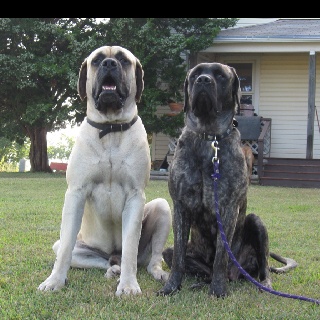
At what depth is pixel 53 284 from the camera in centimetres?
385

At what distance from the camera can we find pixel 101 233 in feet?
14.7

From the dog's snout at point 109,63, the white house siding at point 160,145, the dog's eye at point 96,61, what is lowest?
the white house siding at point 160,145

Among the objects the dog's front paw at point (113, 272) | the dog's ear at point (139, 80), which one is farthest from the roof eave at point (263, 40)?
the dog's front paw at point (113, 272)

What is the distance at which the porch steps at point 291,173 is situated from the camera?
1429 cm

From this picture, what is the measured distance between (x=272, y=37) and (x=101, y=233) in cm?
1223

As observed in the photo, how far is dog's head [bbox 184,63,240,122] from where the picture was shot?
3.88 metres

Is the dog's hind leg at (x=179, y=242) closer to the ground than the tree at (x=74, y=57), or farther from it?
closer to the ground

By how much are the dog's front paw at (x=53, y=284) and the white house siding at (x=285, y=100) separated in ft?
45.0

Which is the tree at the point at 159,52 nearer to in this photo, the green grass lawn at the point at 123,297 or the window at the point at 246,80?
the window at the point at 246,80

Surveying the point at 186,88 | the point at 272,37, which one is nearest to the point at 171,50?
the point at 272,37

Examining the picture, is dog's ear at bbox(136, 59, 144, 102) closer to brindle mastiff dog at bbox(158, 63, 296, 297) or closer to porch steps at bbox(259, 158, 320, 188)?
brindle mastiff dog at bbox(158, 63, 296, 297)

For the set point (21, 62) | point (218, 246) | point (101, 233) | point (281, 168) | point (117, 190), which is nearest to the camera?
point (218, 246)

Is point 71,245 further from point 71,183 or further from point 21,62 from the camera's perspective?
point 21,62

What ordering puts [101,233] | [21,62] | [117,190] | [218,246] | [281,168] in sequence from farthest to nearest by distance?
[21,62] → [281,168] → [101,233] → [117,190] → [218,246]
